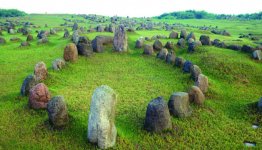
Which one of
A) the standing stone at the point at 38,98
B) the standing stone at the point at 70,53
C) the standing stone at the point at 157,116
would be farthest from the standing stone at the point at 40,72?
the standing stone at the point at 157,116

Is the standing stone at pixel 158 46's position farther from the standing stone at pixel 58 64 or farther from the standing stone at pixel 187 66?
the standing stone at pixel 58 64

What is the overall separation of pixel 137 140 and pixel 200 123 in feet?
10.9

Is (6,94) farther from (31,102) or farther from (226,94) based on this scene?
(226,94)

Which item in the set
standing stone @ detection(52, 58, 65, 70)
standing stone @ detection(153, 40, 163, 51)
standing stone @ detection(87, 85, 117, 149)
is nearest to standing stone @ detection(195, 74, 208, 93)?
standing stone @ detection(87, 85, 117, 149)

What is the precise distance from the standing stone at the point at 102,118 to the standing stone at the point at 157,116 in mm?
A: 1929

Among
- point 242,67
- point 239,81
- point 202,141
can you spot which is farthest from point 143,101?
point 242,67

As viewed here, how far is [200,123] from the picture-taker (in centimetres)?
1366

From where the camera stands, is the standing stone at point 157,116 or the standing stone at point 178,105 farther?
the standing stone at point 178,105

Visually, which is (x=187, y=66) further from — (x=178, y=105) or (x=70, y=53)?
(x=70, y=53)

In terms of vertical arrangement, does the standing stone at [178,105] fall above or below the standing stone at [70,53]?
below

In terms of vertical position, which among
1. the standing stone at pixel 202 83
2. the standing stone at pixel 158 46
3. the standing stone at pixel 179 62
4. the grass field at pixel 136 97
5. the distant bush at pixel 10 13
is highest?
the distant bush at pixel 10 13

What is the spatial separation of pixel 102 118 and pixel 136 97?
5714mm

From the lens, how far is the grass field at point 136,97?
39.7ft

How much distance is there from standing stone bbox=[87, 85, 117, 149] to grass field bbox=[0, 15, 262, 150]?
462mm
